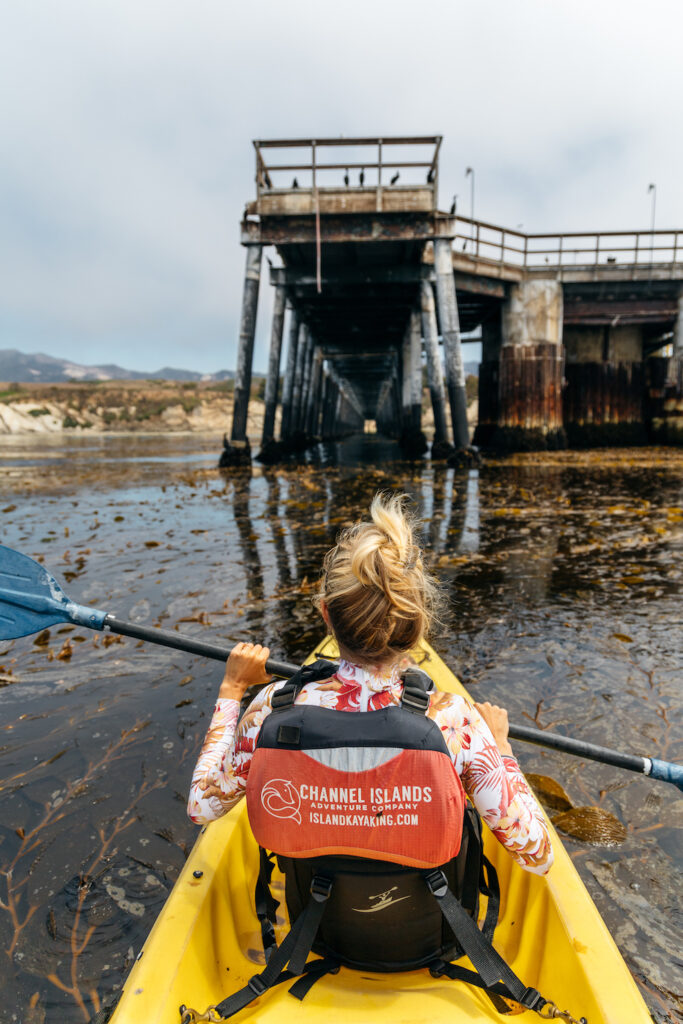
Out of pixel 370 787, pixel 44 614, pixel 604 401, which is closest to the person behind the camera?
pixel 370 787

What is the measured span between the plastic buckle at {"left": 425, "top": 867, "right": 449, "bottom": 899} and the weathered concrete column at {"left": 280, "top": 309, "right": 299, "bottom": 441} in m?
17.5

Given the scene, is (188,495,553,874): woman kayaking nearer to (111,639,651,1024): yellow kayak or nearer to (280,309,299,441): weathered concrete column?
(111,639,651,1024): yellow kayak

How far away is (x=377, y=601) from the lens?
1332 millimetres

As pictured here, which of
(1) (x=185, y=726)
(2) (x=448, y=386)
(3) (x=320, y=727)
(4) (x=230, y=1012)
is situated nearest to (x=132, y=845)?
(1) (x=185, y=726)

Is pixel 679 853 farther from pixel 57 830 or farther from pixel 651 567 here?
pixel 651 567

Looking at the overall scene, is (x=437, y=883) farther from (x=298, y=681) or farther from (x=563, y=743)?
(x=563, y=743)

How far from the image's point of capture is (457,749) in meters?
1.37

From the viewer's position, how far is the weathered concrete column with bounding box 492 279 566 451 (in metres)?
17.5

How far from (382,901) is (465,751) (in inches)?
14.9

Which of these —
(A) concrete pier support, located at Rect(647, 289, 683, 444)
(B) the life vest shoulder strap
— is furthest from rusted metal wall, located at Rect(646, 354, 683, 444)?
(B) the life vest shoulder strap

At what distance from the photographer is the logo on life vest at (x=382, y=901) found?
1.29 metres

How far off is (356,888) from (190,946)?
18.5 inches

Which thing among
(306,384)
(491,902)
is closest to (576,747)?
(491,902)

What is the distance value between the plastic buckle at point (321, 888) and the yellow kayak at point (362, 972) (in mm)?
255
